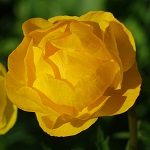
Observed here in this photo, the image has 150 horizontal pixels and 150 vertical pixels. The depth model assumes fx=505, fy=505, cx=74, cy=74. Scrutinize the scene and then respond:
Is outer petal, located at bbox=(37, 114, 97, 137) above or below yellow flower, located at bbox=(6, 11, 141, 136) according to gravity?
below

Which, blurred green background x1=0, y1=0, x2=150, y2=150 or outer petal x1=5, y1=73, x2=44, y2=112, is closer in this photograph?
outer petal x1=5, y1=73, x2=44, y2=112

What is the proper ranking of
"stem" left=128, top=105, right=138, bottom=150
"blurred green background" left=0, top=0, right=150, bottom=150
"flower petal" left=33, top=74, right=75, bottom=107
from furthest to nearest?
"blurred green background" left=0, top=0, right=150, bottom=150
"stem" left=128, top=105, right=138, bottom=150
"flower petal" left=33, top=74, right=75, bottom=107

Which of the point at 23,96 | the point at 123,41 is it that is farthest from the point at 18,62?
the point at 123,41

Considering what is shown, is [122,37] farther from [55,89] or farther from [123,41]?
[55,89]

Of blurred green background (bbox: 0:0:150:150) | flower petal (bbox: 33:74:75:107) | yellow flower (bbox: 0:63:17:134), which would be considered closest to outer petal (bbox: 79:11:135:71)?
flower petal (bbox: 33:74:75:107)

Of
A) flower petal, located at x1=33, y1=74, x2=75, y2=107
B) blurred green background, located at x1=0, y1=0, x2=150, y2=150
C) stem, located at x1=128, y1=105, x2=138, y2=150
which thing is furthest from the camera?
blurred green background, located at x1=0, y1=0, x2=150, y2=150

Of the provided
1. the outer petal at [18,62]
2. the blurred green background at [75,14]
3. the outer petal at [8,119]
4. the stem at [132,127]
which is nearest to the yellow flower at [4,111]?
the outer petal at [8,119]

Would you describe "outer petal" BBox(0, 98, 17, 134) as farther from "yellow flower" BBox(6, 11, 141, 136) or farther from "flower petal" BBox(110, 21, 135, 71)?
"flower petal" BBox(110, 21, 135, 71)
